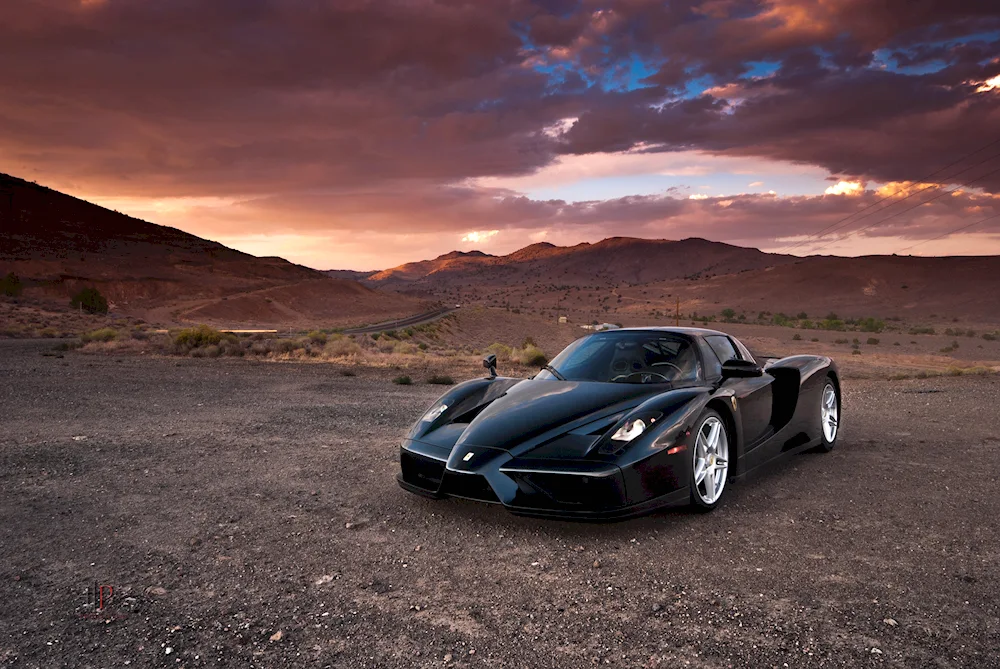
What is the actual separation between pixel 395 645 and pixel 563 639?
788 millimetres

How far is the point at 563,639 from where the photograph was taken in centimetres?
334

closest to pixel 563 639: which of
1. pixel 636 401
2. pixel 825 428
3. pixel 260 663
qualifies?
pixel 260 663

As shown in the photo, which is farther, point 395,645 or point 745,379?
point 745,379

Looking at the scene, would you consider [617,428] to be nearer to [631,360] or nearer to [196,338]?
[631,360]

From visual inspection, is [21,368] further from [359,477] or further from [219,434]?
[359,477]

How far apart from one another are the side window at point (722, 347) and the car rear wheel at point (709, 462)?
2.78 ft

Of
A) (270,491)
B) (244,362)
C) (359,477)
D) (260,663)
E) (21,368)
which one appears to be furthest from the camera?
(244,362)

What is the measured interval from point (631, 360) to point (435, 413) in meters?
1.73

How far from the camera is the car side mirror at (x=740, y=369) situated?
5.65 m

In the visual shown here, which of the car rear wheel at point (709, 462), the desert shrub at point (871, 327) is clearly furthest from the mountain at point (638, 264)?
the car rear wheel at point (709, 462)

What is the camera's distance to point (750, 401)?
5.99 metres

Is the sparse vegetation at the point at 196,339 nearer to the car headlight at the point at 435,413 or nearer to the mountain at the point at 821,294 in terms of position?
the car headlight at the point at 435,413

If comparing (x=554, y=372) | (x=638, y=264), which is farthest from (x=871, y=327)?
(x=638, y=264)

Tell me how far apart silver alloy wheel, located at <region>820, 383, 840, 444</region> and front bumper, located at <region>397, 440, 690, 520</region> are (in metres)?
3.26
